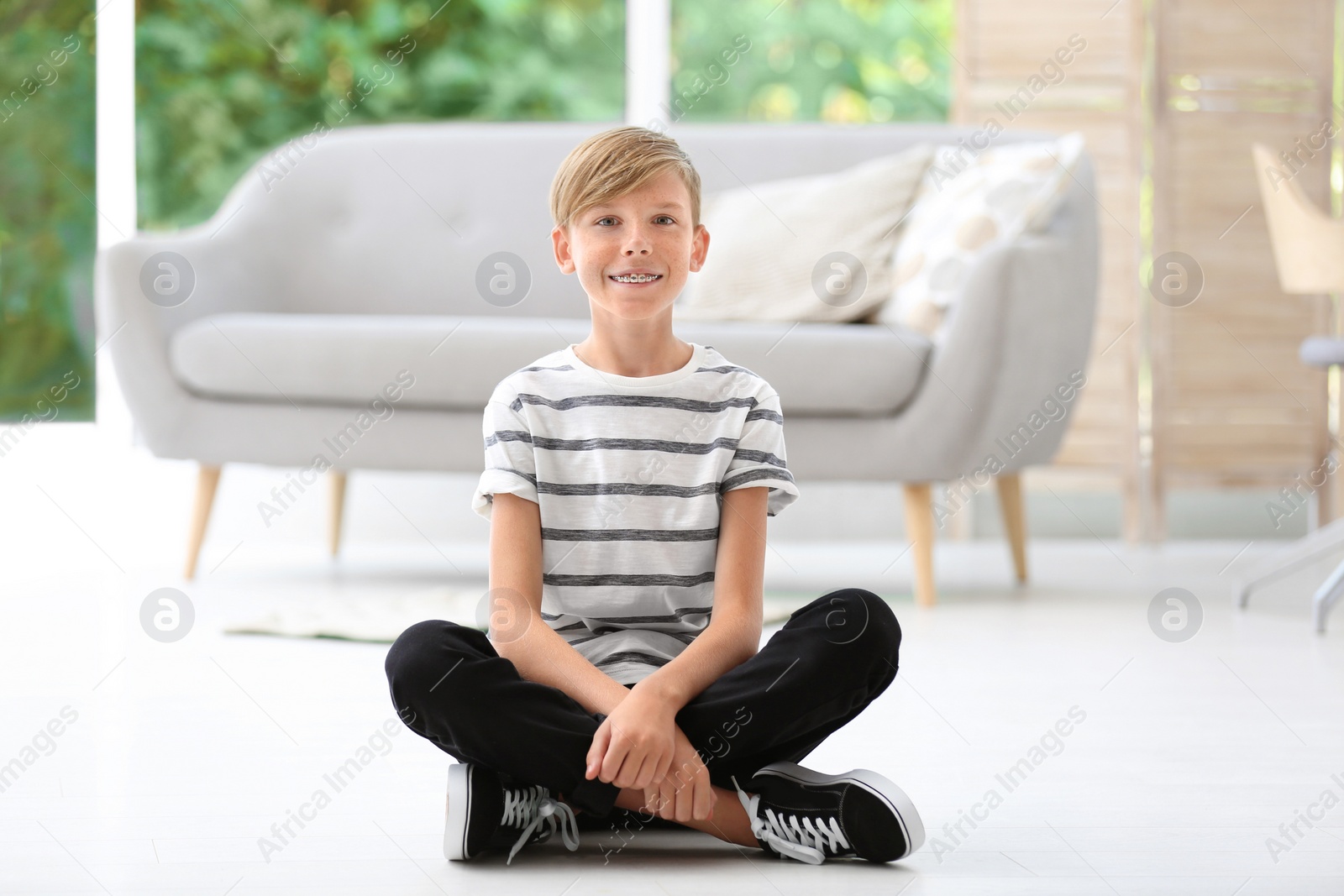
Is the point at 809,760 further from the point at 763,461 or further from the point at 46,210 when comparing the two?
the point at 46,210

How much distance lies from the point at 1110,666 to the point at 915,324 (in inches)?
30.7

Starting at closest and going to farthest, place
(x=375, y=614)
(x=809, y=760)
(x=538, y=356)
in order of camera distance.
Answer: (x=809, y=760), (x=375, y=614), (x=538, y=356)

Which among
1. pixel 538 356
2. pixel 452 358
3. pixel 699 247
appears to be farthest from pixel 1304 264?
pixel 699 247

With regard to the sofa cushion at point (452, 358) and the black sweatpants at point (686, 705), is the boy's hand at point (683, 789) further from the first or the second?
the sofa cushion at point (452, 358)

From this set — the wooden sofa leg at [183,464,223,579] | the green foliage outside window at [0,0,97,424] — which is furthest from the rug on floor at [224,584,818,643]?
the green foliage outside window at [0,0,97,424]

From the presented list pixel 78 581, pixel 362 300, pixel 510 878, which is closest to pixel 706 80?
pixel 362 300

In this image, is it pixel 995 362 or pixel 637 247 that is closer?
pixel 637 247

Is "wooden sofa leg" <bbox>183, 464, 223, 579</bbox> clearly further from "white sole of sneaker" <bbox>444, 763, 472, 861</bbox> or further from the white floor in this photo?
"white sole of sneaker" <bbox>444, 763, 472, 861</bbox>

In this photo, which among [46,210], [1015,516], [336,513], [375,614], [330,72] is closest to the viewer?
[375,614]

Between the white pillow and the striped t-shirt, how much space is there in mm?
1237

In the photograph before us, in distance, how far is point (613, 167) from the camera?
1.03 m

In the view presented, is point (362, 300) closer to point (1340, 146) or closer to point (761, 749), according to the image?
point (761, 749)

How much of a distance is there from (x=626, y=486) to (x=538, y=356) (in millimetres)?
1156

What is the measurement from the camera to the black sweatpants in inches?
37.1
